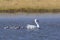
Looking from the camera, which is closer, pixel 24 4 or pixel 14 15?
pixel 14 15

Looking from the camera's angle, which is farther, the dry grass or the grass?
the dry grass

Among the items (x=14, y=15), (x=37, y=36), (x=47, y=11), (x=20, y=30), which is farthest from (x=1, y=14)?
(x=37, y=36)

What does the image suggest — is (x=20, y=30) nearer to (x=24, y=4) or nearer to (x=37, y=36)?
(x=37, y=36)

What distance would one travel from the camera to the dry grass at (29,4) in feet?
90.9

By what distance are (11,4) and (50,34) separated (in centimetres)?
1253

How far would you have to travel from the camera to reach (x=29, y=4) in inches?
1111

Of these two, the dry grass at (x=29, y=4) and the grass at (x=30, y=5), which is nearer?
the grass at (x=30, y=5)

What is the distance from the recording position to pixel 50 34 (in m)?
A: 16.3

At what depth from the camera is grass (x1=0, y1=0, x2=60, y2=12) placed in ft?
89.0

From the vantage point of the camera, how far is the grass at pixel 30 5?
27.1 meters

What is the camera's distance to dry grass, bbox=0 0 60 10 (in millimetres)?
27703

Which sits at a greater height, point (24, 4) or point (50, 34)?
point (50, 34)

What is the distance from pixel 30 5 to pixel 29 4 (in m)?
0.24

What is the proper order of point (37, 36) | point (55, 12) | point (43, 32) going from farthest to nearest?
point (55, 12), point (43, 32), point (37, 36)
